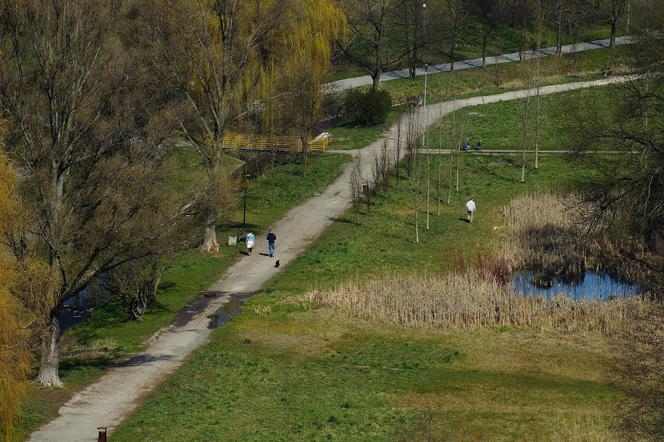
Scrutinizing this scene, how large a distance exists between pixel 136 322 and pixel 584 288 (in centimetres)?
1845

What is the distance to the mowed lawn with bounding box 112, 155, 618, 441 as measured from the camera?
1246 inches

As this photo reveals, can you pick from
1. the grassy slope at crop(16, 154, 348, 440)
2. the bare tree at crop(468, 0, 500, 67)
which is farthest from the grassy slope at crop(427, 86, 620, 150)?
the bare tree at crop(468, 0, 500, 67)

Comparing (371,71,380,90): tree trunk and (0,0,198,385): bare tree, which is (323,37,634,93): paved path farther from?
(0,0,198,385): bare tree

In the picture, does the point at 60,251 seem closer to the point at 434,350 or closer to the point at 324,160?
the point at 434,350

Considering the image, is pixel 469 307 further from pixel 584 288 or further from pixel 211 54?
pixel 211 54

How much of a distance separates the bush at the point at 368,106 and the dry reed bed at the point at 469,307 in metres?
36.2

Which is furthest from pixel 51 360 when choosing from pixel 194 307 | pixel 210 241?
pixel 210 241

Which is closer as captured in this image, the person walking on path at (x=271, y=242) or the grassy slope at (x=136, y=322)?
the grassy slope at (x=136, y=322)

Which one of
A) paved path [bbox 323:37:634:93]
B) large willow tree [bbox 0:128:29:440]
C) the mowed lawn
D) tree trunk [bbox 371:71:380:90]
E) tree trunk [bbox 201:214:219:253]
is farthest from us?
paved path [bbox 323:37:634:93]

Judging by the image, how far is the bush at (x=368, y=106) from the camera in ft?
262

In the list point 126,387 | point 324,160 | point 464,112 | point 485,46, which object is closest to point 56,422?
point 126,387

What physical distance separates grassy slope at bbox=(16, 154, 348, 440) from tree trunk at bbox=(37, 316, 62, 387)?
443 millimetres

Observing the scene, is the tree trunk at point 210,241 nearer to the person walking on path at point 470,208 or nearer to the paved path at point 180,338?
the paved path at point 180,338

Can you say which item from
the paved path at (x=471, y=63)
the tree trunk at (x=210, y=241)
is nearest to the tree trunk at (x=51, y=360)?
the tree trunk at (x=210, y=241)
